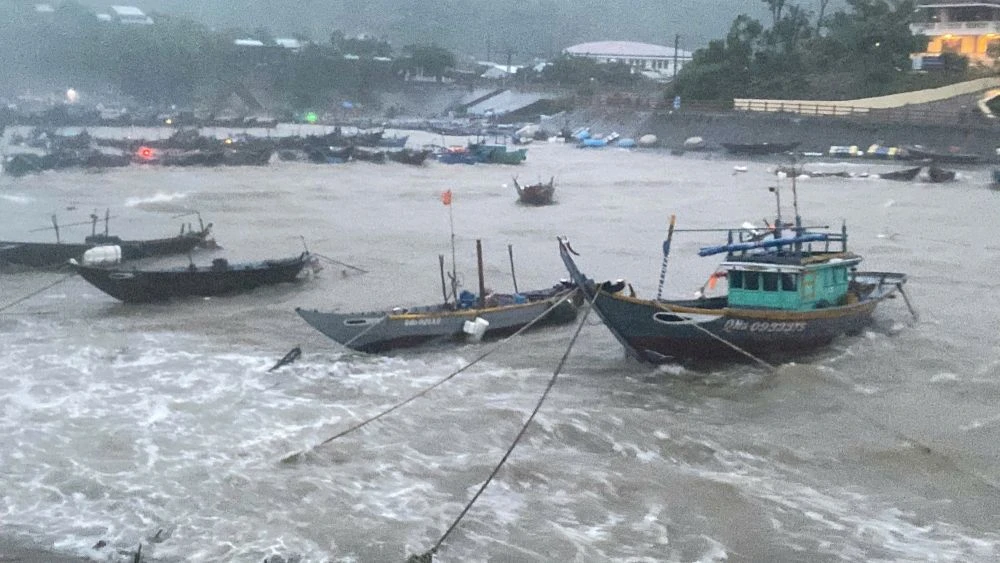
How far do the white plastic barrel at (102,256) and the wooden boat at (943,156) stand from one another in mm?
31265

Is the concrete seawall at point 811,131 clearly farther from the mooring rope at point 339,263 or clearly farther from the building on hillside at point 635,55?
the building on hillside at point 635,55

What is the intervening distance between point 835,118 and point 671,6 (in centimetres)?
15268

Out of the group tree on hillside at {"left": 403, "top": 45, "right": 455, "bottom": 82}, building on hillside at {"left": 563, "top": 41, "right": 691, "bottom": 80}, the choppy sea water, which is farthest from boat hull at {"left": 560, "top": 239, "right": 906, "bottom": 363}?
building on hillside at {"left": 563, "top": 41, "right": 691, "bottom": 80}

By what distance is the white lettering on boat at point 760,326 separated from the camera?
13594 mm

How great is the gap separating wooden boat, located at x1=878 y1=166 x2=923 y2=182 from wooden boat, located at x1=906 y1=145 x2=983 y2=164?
259cm

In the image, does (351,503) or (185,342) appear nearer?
(351,503)

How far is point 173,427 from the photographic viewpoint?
12.0 metres

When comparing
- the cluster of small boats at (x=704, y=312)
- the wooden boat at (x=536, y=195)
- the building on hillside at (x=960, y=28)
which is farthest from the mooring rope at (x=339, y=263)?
the building on hillside at (x=960, y=28)

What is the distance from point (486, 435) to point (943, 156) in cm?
3284

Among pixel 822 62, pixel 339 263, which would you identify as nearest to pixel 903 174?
pixel 822 62

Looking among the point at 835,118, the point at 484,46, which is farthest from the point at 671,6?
the point at 835,118

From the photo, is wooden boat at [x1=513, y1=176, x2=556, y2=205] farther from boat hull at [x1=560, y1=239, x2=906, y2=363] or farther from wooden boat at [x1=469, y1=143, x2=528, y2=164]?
boat hull at [x1=560, y1=239, x2=906, y2=363]

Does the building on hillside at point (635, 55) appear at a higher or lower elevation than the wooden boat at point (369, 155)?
higher

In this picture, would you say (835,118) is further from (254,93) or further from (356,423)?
(254,93)
